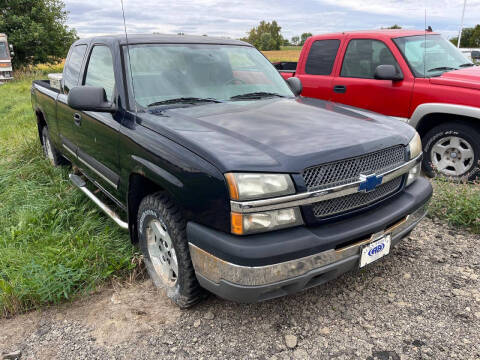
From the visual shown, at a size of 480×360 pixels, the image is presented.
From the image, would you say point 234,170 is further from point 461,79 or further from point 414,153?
point 461,79

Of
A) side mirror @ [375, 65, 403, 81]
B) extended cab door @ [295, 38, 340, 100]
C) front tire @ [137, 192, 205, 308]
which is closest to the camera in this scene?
front tire @ [137, 192, 205, 308]

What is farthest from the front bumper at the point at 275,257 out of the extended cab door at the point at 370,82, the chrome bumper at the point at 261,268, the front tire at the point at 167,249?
the extended cab door at the point at 370,82

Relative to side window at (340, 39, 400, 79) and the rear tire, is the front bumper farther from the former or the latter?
the rear tire

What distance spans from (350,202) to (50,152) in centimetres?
460

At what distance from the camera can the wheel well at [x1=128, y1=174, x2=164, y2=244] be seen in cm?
275

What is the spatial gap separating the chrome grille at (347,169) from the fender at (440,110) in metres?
2.33

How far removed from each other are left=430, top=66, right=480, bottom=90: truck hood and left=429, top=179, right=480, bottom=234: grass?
1.14 m

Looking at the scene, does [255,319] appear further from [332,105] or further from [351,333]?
[332,105]

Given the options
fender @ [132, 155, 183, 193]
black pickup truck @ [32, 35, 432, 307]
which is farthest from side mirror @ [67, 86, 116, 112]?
fender @ [132, 155, 183, 193]

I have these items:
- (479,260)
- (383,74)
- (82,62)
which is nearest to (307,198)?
(479,260)

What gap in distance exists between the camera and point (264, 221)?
202cm

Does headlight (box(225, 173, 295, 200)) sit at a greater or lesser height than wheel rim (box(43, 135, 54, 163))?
greater

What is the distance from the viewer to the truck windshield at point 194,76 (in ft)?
9.83

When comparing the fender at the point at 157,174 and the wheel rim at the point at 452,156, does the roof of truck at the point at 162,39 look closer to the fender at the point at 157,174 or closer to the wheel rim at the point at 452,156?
the fender at the point at 157,174
